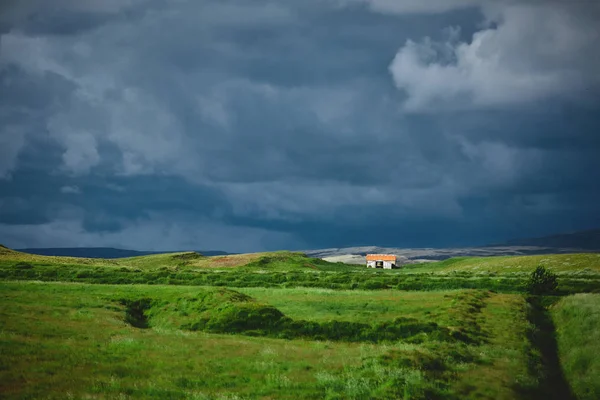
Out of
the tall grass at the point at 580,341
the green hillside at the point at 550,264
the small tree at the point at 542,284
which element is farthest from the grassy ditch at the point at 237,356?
the green hillside at the point at 550,264

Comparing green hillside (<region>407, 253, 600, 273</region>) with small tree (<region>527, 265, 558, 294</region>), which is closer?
small tree (<region>527, 265, 558, 294</region>)

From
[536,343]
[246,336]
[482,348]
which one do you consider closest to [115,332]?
[246,336]

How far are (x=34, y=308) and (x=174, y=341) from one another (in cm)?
1849

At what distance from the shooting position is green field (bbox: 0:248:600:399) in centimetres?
2558

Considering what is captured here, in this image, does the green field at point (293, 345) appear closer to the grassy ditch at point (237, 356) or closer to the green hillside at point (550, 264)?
the grassy ditch at point (237, 356)

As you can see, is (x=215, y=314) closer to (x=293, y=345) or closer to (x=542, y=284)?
(x=293, y=345)

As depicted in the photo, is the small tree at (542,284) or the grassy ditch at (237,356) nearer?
the grassy ditch at (237,356)

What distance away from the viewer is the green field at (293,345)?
25578 millimetres

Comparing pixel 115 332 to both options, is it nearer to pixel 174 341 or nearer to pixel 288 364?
pixel 174 341

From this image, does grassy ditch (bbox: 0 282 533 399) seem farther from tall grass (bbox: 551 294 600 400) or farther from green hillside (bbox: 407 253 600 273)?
green hillside (bbox: 407 253 600 273)

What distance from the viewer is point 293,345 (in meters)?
39.3

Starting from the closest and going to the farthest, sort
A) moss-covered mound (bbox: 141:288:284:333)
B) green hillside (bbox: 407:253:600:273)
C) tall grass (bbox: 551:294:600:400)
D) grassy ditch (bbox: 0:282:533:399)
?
grassy ditch (bbox: 0:282:533:399) → tall grass (bbox: 551:294:600:400) → moss-covered mound (bbox: 141:288:284:333) → green hillside (bbox: 407:253:600:273)

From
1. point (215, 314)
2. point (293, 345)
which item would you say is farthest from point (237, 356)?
point (215, 314)

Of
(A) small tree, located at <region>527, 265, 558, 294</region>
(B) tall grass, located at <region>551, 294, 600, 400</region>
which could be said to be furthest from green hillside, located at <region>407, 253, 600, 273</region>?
(B) tall grass, located at <region>551, 294, 600, 400</region>
